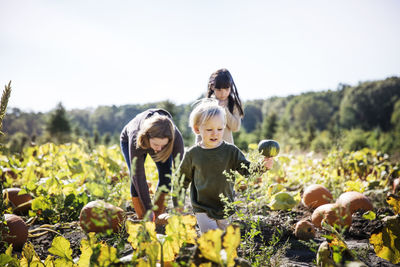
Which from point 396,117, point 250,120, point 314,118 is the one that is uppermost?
point 396,117

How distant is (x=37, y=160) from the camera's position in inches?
165

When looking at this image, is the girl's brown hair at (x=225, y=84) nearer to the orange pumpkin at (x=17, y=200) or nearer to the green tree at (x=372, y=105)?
the orange pumpkin at (x=17, y=200)

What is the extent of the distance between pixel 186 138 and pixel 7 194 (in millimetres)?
21039

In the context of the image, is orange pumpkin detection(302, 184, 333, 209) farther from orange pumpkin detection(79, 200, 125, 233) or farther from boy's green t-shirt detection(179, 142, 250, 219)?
orange pumpkin detection(79, 200, 125, 233)

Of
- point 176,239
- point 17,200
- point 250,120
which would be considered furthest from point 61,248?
point 250,120

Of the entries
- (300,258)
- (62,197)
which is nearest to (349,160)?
(300,258)

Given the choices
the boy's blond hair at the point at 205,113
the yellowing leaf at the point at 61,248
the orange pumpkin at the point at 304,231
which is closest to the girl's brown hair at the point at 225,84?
the boy's blond hair at the point at 205,113

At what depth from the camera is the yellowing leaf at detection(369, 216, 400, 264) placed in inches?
55.1

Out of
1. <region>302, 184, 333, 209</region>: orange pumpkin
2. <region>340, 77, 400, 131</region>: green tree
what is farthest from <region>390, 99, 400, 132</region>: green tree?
<region>302, 184, 333, 209</region>: orange pumpkin

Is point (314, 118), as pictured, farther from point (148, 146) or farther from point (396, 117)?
point (148, 146)

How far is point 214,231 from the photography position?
37.3 inches

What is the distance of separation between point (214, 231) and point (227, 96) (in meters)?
2.65

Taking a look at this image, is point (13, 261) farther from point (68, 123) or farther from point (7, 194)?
point (68, 123)

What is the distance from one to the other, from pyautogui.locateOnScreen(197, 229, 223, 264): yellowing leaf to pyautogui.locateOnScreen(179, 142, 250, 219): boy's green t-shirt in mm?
1185
